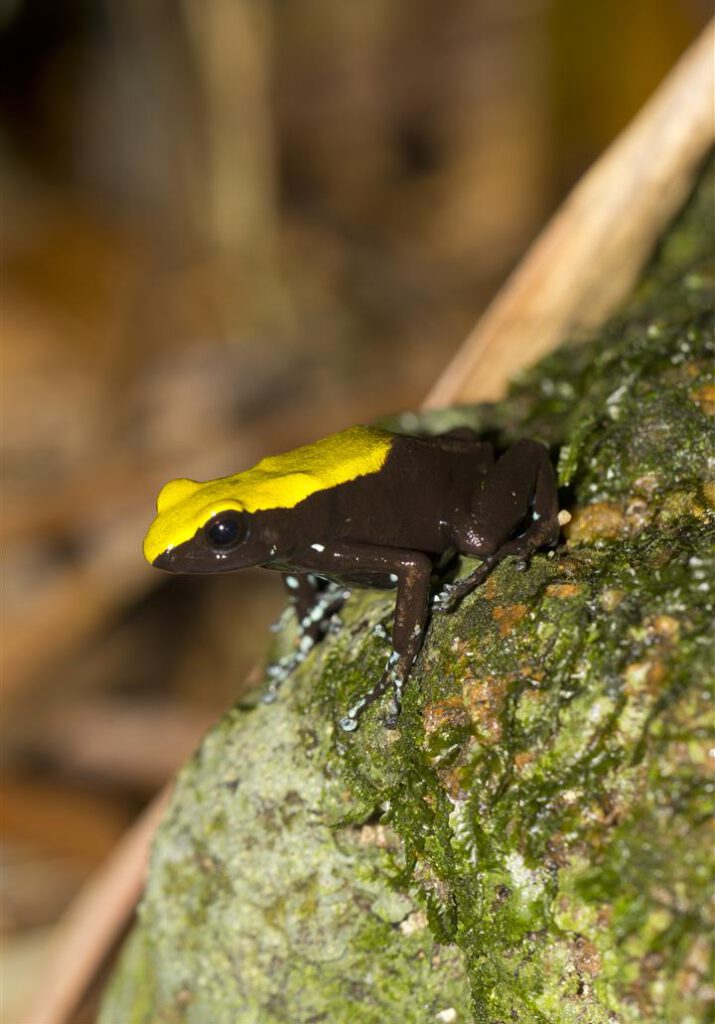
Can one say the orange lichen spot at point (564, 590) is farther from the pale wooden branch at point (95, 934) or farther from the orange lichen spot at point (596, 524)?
the pale wooden branch at point (95, 934)

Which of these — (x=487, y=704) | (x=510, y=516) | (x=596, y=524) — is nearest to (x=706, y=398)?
(x=596, y=524)

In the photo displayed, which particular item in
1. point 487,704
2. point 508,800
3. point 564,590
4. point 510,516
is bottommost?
point 508,800

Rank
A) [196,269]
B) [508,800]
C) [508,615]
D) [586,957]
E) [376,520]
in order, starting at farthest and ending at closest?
[196,269] < [376,520] < [508,615] < [508,800] < [586,957]

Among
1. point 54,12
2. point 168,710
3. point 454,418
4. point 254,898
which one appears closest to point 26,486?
point 168,710

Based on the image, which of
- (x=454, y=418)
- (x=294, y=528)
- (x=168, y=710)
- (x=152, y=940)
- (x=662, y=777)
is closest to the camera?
(x=662, y=777)

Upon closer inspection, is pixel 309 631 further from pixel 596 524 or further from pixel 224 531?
pixel 596 524

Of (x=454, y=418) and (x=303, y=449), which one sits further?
(x=454, y=418)

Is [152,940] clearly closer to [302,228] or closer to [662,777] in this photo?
[662,777]

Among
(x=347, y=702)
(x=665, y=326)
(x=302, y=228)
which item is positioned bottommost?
(x=347, y=702)
